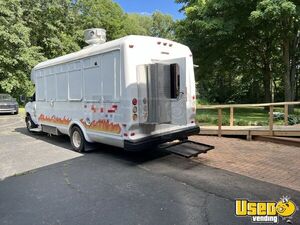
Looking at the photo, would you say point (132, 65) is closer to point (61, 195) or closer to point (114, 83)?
point (114, 83)

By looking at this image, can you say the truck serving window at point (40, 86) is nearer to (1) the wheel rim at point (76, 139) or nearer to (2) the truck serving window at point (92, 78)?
(1) the wheel rim at point (76, 139)

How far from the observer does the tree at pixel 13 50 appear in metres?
22.3

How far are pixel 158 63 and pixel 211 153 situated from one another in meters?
2.67

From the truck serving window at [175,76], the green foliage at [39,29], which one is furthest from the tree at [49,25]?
the truck serving window at [175,76]

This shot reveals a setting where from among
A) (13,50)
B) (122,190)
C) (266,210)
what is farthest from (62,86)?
(13,50)

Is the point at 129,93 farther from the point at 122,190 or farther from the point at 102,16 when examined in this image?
the point at 102,16

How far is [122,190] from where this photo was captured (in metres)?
5.13

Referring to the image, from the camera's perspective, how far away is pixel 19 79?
24.4m

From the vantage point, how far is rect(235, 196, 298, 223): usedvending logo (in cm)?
404

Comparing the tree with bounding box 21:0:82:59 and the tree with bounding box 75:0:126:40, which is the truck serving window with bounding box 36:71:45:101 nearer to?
the tree with bounding box 21:0:82:59

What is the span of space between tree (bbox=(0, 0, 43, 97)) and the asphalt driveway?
17477mm

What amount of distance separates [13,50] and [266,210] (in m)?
23.5

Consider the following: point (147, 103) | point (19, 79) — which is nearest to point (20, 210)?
point (147, 103)

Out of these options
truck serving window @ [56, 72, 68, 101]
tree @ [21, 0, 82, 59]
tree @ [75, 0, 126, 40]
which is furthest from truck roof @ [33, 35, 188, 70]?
tree @ [75, 0, 126, 40]
